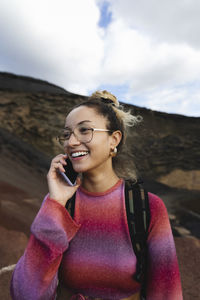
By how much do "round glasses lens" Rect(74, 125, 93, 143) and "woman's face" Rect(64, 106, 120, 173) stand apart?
0.05 feet

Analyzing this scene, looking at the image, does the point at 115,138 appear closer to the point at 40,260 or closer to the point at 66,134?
the point at 66,134

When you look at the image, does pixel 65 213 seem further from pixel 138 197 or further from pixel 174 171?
pixel 174 171

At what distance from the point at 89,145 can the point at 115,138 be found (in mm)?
204

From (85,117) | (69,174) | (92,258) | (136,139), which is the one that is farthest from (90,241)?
(136,139)

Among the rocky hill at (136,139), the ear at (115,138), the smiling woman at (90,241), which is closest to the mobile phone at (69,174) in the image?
the smiling woman at (90,241)

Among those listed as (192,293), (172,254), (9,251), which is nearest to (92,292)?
(172,254)

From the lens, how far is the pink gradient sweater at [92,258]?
0.88 metres

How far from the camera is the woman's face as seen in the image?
1.05 m

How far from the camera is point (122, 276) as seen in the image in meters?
0.95

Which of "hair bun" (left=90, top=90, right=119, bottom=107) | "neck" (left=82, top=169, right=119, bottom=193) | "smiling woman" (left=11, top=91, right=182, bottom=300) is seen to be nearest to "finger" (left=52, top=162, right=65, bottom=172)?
"smiling woman" (left=11, top=91, right=182, bottom=300)

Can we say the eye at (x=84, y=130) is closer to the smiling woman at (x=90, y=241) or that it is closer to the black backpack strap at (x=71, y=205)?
the smiling woman at (x=90, y=241)

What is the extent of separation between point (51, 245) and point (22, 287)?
22 cm

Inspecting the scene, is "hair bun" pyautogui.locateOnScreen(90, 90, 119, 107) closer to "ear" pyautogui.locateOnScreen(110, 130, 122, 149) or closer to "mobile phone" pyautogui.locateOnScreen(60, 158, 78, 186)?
"ear" pyautogui.locateOnScreen(110, 130, 122, 149)

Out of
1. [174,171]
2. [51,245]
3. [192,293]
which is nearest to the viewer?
A: [51,245]
